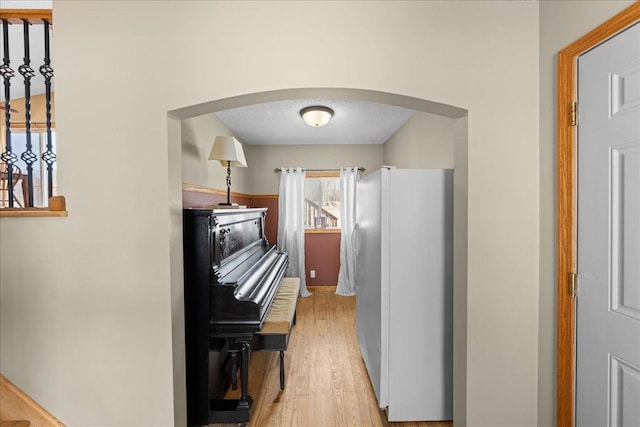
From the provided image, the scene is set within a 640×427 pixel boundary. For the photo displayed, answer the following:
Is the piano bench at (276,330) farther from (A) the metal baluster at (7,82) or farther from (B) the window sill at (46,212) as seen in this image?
(A) the metal baluster at (7,82)

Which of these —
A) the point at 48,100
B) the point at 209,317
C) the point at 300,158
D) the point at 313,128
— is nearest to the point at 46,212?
the point at 48,100

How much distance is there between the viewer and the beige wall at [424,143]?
8.73 ft

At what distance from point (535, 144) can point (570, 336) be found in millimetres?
888

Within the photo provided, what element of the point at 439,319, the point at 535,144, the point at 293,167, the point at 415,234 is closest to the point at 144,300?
the point at 415,234

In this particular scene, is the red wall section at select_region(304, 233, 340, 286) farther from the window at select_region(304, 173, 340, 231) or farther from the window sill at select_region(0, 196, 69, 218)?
the window sill at select_region(0, 196, 69, 218)

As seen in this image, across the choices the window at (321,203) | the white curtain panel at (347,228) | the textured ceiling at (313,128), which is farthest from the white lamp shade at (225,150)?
the window at (321,203)

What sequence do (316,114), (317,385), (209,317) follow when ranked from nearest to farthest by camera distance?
(209,317) → (317,385) → (316,114)

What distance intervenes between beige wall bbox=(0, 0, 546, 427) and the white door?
0.28 meters

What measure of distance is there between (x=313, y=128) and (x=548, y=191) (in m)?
3.14

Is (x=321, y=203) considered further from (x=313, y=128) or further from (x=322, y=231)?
(x=313, y=128)

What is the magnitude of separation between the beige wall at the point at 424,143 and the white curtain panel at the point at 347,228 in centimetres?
81

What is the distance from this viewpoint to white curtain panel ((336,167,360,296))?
16.5 feet

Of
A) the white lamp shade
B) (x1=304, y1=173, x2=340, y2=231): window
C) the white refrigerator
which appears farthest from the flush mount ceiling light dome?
(x1=304, y1=173, x2=340, y2=231): window

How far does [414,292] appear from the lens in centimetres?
202
